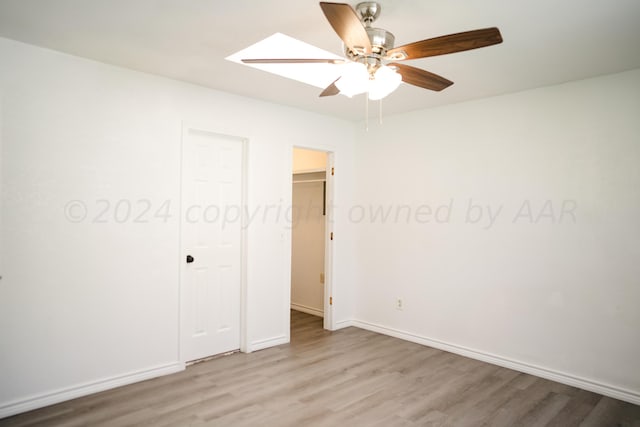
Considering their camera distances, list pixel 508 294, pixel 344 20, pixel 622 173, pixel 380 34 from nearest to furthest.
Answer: pixel 344 20
pixel 380 34
pixel 622 173
pixel 508 294

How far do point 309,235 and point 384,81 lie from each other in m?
3.71

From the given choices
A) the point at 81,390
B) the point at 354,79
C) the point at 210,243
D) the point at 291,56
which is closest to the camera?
the point at 354,79

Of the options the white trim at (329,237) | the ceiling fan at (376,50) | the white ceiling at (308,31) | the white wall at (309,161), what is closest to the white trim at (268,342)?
the white trim at (329,237)

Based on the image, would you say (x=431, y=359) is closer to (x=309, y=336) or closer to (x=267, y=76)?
(x=309, y=336)

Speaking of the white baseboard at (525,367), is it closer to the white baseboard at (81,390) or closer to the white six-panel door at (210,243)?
the white six-panel door at (210,243)

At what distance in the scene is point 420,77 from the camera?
2.39m

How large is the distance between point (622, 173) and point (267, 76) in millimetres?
2903

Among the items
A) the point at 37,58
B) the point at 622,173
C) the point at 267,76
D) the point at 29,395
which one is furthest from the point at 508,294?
the point at 37,58

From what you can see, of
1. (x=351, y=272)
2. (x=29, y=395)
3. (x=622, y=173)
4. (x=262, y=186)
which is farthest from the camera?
(x=351, y=272)

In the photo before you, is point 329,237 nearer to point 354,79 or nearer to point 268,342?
point 268,342

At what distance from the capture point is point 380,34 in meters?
2.11

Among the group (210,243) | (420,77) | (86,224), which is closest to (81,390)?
(86,224)

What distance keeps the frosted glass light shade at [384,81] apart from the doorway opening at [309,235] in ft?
10.3

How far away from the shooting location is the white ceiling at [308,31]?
2.21m
